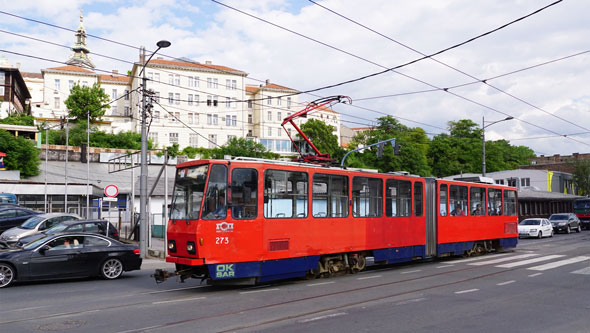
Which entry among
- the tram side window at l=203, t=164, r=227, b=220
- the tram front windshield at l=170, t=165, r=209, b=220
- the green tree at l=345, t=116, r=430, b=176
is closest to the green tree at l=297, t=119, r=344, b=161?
the green tree at l=345, t=116, r=430, b=176

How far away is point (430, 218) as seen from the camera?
17609mm

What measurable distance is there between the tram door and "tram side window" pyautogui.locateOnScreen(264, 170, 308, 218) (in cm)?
631

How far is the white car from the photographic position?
33.5m

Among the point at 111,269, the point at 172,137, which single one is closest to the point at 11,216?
the point at 111,269

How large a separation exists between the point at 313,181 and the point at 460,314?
527cm

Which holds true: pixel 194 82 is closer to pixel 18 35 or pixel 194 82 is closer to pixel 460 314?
pixel 18 35

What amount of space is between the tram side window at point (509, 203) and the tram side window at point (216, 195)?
1523cm

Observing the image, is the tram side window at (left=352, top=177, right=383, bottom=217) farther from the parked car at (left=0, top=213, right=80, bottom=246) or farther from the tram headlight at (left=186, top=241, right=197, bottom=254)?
the parked car at (left=0, top=213, right=80, bottom=246)

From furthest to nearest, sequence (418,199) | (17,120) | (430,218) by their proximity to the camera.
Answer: (17,120), (430,218), (418,199)

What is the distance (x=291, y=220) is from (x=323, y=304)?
3.03 metres

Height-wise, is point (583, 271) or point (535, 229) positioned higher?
point (535, 229)

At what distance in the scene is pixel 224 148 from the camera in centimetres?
6550

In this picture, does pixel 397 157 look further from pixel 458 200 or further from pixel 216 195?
pixel 216 195

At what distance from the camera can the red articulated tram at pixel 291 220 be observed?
11320mm
